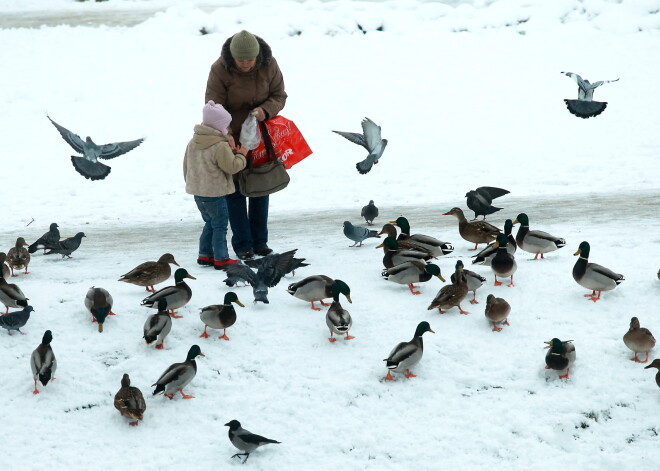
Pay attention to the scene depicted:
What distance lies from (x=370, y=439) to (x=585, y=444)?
5.03 ft

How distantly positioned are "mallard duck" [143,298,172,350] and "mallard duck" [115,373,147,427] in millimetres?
730

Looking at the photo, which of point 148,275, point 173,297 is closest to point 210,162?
point 148,275

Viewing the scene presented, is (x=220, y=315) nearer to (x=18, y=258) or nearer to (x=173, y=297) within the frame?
(x=173, y=297)

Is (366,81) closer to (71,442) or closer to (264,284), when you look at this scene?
(264,284)

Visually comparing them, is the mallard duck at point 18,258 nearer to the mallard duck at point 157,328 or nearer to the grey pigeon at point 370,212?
the mallard duck at point 157,328

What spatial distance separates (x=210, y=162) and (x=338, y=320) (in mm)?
2318

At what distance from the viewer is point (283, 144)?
28.6 ft

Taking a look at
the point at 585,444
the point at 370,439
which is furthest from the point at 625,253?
the point at 370,439

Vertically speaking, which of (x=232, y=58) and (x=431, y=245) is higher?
(x=232, y=58)

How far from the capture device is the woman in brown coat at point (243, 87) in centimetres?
808

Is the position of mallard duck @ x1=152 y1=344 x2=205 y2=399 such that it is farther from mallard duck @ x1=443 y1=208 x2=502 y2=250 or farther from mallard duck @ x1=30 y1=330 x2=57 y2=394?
mallard duck @ x1=443 y1=208 x2=502 y2=250

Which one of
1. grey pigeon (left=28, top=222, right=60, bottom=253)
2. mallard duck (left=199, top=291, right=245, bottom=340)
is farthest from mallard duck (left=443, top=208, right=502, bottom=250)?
grey pigeon (left=28, top=222, right=60, bottom=253)

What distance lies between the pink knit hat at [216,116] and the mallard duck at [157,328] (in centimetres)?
213

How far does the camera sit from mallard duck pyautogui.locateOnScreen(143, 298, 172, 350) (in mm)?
6676
